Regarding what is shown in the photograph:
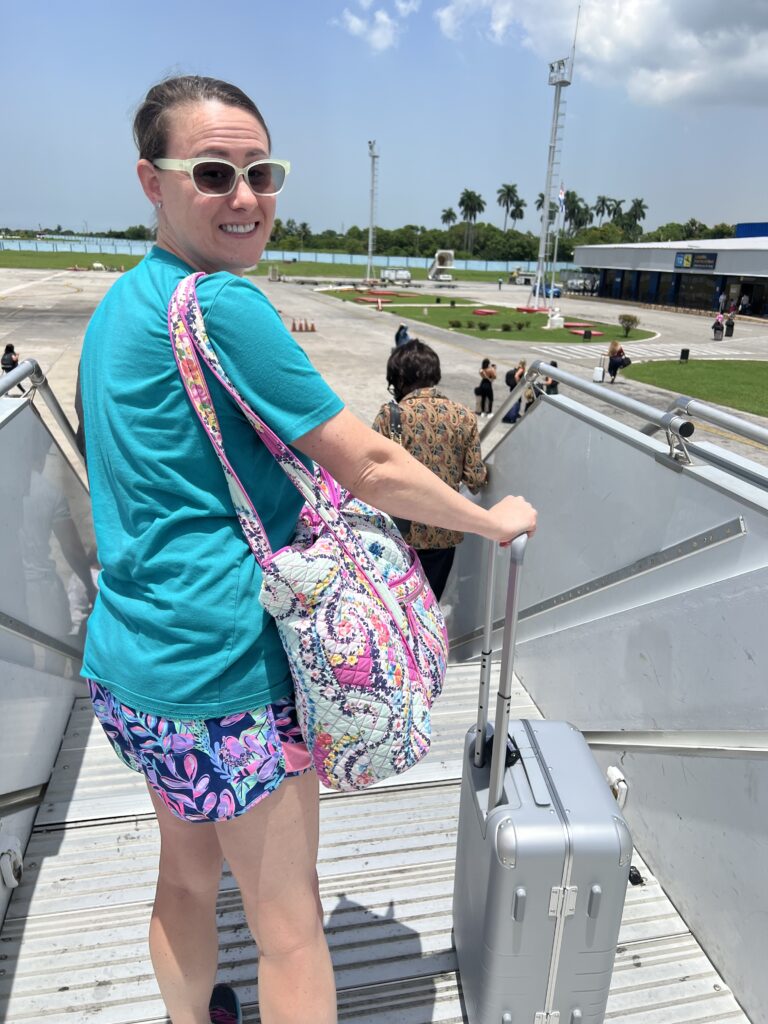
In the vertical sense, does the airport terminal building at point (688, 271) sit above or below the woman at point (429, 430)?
above

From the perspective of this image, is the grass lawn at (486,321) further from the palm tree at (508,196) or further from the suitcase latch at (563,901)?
the palm tree at (508,196)

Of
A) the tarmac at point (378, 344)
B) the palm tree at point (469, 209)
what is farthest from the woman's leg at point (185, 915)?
the palm tree at point (469, 209)

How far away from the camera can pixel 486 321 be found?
35.8m

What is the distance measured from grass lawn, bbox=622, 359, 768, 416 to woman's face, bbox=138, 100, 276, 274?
18.5 meters

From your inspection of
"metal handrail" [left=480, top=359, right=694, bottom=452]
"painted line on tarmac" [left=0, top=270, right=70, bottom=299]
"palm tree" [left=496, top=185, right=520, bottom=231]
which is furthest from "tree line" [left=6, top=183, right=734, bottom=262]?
"metal handrail" [left=480, top=359, right=694, bottom=452]

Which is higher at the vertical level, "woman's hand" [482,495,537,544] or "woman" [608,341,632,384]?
"woman's hand" [482,495,537,544]

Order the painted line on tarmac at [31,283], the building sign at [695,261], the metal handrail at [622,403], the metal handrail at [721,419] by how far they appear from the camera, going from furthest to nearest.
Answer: the building sign at [695,261] → the painted line on tarmac at [31,283] → the metal handrail at [622,403] → the metal handrail at [721,419]

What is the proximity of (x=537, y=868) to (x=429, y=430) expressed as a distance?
2.53m

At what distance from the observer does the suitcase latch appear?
1.42 m

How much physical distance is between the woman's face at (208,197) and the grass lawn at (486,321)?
2950 cm

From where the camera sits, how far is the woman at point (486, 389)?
52.1 feet

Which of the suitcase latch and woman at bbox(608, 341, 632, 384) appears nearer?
the suitcase latch

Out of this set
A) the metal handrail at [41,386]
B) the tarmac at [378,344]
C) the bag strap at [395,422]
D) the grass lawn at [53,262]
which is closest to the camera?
the metal handrail at [41,386]

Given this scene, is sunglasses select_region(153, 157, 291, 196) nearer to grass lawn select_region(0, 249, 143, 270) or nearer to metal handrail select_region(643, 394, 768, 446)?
metal handrail select_region(643, 394, 768, 446)
